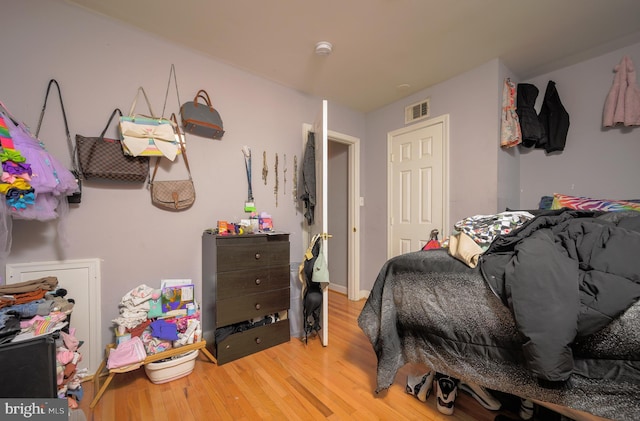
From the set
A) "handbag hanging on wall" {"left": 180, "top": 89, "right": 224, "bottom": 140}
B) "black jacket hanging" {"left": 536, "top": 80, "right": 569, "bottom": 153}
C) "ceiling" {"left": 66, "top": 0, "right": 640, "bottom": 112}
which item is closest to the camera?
"ceiling" {"left": 66, "top": 0, "right": 640, "bottom": 112}

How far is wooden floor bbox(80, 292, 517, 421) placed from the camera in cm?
135

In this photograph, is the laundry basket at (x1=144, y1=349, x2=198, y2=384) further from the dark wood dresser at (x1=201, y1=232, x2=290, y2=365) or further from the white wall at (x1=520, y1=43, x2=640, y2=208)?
the white wall at (x1=520, y1=43, x2=640, y2=208)

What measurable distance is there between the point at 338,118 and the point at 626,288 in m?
2.88

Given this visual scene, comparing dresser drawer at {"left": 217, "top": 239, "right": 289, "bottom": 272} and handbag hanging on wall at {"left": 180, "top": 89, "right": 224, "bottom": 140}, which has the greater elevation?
handbag hanging on wall at {"left": 180, "top": 89, "right": 224, "bottom": 140}

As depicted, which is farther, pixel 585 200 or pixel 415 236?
pixel 415 236

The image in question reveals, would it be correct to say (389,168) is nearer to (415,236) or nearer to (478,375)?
(415,236)

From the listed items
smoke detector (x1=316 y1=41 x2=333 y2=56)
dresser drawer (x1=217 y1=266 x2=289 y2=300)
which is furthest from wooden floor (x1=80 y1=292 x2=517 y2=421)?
smoke detector (x1=316 y1=41 x2=333 y2=56)

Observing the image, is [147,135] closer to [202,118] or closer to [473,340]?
[202,118]

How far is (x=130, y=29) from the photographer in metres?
1.87

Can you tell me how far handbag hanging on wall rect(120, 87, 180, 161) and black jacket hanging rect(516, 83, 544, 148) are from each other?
3.14 meters

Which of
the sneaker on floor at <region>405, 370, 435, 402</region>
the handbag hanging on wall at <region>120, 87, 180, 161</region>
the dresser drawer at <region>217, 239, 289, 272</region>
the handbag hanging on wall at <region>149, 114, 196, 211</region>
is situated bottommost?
the sneaker on floor at <region>405, 370, 435, 402</region>

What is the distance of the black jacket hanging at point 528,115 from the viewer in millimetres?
2395

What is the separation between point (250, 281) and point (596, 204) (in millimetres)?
2718

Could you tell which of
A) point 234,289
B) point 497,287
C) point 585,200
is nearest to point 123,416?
point 234,289
